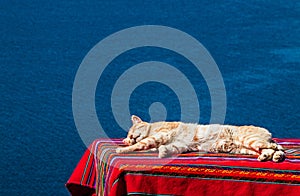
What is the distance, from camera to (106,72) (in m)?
7.40

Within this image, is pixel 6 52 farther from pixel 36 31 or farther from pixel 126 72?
pixel 126 72

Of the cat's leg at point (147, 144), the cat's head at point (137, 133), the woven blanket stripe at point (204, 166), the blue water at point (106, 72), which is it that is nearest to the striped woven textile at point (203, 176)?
the woven blanket stripe at point (204, 166)

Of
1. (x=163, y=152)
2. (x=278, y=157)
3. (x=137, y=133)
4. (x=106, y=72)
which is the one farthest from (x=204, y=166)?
(x=106, y=72)

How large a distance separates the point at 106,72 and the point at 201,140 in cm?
378

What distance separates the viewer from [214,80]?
7070 mm

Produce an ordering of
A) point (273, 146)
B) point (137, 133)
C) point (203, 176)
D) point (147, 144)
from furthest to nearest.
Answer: point (137, 133) < point (147, 144) < point (273, 146) < point (203, 176)

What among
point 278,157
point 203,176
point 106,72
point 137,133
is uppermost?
point 106,72

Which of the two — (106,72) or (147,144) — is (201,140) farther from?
(106,72)

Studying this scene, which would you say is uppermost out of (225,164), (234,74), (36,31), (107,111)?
(36,31)

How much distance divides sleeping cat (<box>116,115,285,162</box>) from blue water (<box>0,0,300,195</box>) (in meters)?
1.26

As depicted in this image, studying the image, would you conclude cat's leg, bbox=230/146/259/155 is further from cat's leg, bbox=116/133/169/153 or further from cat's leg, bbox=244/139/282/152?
cat's leg, bbox=116/133/169/153

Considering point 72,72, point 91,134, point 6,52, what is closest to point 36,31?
point 6,52

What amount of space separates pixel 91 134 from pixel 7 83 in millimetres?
1909

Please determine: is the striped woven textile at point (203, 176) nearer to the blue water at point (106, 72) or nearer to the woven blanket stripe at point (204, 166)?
the woven blanket stripe at point (204, 166)
